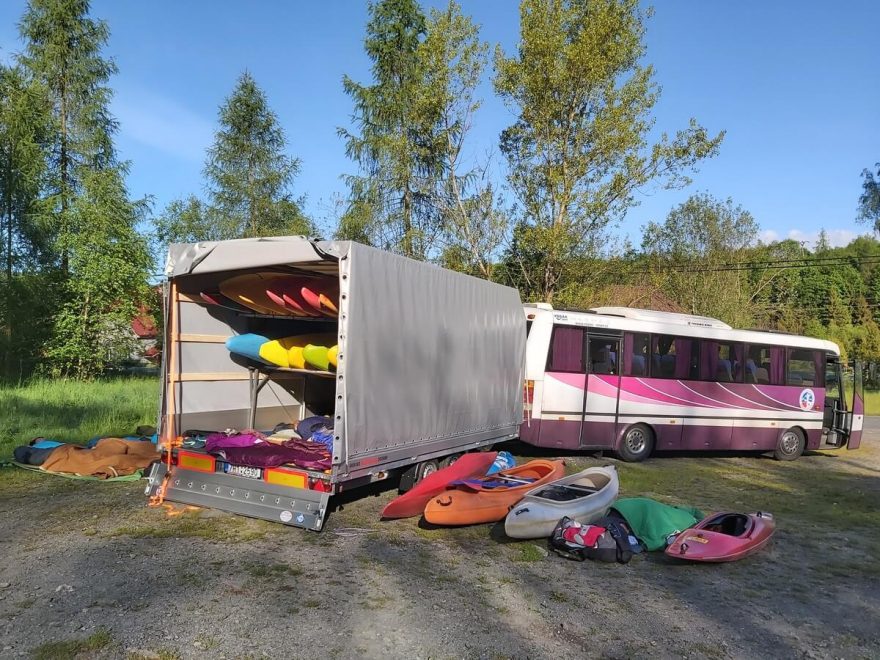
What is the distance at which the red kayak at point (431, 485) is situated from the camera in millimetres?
7168

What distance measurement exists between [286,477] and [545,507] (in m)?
2.74

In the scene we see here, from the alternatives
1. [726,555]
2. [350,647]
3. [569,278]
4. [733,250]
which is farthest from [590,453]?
[733,250]

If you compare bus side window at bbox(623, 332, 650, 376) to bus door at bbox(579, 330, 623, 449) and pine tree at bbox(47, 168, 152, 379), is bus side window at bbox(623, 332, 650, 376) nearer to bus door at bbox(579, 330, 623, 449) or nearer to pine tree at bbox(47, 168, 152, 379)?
bus door at bbox(579, 330, 623, 449)

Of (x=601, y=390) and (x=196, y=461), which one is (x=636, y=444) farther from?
(x=196, y=461)

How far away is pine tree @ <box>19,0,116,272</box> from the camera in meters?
21.7

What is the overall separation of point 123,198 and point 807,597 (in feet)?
67.7

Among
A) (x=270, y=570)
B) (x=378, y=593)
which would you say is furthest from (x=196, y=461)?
(x=378, y=593)

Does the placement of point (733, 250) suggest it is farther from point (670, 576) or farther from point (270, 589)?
point (270, 589)

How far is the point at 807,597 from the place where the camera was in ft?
18.5

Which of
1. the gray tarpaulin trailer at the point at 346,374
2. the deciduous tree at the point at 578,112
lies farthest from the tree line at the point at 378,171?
the gray tarpaulin trailer at the point at 346,374

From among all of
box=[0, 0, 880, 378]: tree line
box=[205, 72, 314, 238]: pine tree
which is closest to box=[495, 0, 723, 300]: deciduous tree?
box=[0, 0, 880, 378]: tree line

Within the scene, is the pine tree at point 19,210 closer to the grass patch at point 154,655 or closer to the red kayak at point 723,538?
the grass patch at point 154,655

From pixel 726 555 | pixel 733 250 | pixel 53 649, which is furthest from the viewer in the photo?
pixel 733 250

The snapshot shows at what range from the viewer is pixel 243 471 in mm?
6805
